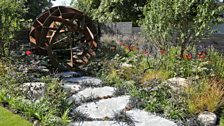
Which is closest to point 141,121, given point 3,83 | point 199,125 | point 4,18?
point 199,125

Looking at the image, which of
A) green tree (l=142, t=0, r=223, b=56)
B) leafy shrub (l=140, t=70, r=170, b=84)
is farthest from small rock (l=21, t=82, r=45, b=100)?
green tree (l=142, t=0, r=223, b=56)

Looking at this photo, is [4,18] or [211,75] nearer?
[211,75]

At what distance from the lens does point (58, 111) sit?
4.98 metres

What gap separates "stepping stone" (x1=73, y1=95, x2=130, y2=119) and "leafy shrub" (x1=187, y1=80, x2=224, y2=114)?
1.12 meters

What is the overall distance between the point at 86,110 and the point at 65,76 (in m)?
2.64

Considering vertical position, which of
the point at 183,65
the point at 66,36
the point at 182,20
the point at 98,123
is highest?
the point at 182,20

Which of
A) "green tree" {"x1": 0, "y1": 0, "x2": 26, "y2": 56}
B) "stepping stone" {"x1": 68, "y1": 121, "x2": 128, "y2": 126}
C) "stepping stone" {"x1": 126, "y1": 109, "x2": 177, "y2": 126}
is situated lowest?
"stepping stone" {"x1": 68, "y1": 121, "x2": 128, "y2": 126}

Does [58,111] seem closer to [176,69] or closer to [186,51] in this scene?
[176,69]

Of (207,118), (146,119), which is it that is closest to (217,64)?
(207,118)

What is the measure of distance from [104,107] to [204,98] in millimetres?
1641

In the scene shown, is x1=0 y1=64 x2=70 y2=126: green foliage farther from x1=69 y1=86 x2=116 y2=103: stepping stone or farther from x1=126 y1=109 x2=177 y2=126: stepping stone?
x1=126 y1=109 x2=177 y2=126: stepping stone

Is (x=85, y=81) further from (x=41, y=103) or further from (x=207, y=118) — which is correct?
(x=207, y=118)

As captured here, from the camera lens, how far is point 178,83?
6059 mm

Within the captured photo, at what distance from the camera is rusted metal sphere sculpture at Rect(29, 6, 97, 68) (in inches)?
317
